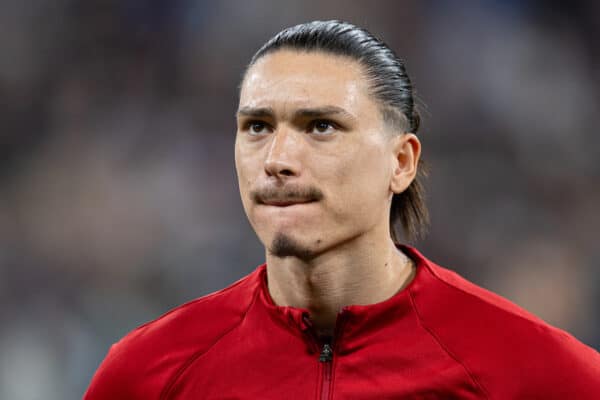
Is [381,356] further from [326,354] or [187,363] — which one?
[187,363]

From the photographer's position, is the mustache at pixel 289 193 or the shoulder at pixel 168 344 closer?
the mustache at pixel 289 193

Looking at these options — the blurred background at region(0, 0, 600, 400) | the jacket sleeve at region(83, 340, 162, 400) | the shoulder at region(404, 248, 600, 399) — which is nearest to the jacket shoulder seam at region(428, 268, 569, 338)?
the shoulder at region(404, 248, 600, 399)

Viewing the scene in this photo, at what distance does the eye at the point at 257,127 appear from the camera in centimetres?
216

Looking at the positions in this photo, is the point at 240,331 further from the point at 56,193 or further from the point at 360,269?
the point at 56,193

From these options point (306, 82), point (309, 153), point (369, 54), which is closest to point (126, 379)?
point (309, 153)

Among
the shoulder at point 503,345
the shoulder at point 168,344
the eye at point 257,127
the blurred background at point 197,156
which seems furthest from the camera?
the blurred background at point 197,156

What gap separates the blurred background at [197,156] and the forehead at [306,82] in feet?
7.99

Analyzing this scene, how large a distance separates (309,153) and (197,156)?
2890 mm

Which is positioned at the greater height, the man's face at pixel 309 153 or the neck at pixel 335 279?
the man's face at pixel 309 153

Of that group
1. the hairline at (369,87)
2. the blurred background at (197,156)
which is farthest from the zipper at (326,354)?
the blurred background at (197,156)

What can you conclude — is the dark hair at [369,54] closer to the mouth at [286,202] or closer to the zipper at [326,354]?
the mouth at [286,202]

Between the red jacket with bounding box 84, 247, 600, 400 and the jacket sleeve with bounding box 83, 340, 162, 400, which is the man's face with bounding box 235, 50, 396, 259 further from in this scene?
the jacket sleeve with bounding box 83, 340, 162, 400

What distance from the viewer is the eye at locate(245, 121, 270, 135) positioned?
84.9 inches

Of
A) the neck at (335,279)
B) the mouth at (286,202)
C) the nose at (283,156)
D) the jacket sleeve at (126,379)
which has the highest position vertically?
the nose at (283,156)
